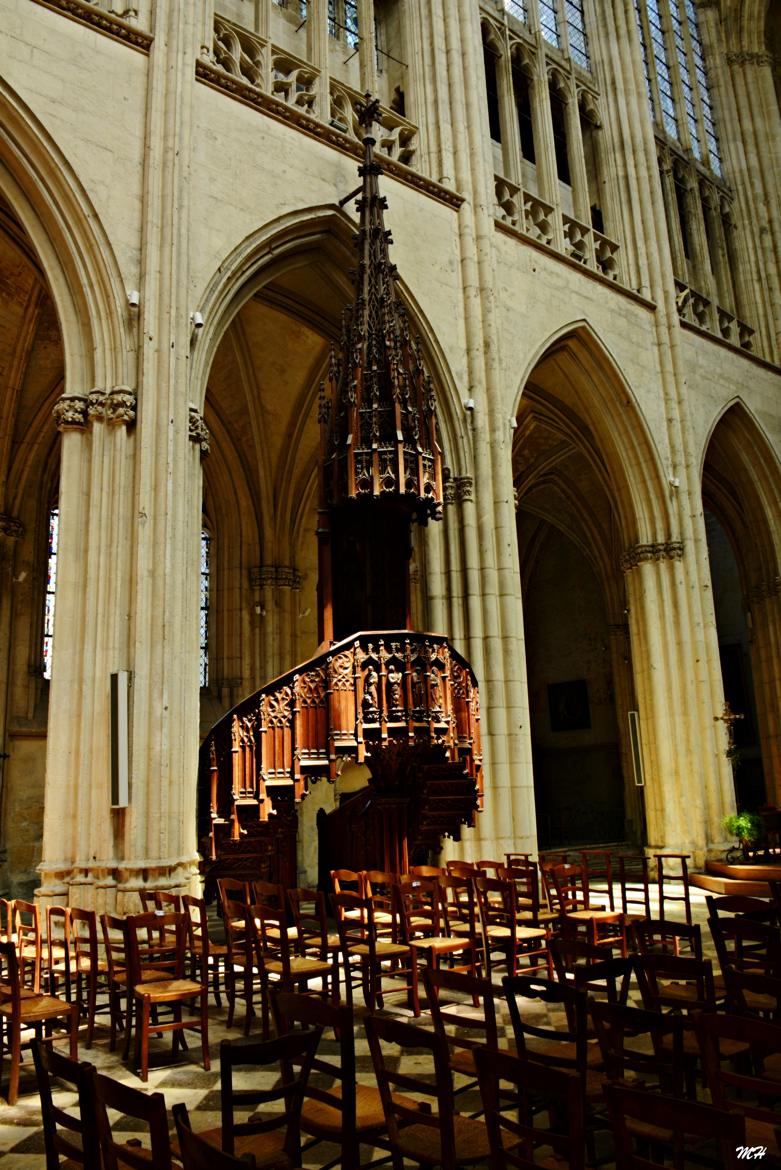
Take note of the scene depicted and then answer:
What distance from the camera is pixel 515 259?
1462cm

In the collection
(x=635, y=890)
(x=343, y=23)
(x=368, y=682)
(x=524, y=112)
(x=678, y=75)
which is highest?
(x=678, y=75)

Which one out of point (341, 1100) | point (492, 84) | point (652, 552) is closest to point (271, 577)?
point (652, 552)

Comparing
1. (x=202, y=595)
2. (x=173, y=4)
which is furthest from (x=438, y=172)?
(x=202, y=595)

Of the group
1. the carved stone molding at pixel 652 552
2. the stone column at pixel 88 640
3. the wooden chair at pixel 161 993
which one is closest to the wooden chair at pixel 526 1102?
the wooden chair at pixel 161 993

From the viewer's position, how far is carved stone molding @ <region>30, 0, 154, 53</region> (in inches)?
408

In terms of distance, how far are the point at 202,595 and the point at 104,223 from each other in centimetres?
908

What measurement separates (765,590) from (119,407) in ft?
47.1

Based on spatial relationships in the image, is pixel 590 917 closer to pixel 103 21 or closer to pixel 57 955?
pixel 57 955

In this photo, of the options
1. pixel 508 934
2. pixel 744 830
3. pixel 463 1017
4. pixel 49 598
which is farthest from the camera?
pixel 49 598

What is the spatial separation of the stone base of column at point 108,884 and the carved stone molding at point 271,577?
31.0 ft

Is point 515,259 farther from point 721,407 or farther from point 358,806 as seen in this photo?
point 358,806

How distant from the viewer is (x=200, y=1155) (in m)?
2.24

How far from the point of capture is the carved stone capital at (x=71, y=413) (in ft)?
31.8

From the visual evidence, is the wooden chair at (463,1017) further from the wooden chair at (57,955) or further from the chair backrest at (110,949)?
the wooden chair at (57,955)
